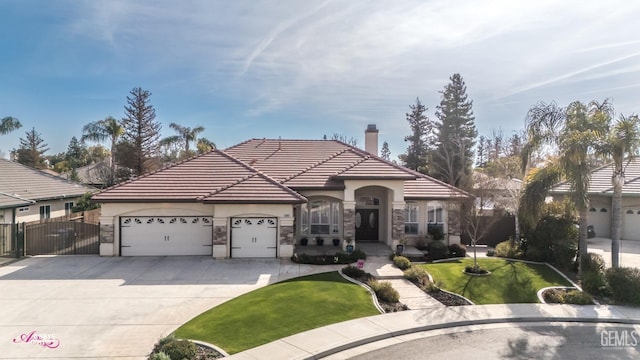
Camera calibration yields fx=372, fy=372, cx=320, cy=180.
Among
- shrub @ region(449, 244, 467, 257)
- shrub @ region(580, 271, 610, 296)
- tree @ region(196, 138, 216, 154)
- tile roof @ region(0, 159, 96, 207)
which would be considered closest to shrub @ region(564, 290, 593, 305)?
shrub @ region(580, 271, 610, 296)

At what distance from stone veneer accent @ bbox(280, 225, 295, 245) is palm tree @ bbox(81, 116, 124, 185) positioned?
3330 centimetres

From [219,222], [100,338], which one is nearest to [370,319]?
[100,338]

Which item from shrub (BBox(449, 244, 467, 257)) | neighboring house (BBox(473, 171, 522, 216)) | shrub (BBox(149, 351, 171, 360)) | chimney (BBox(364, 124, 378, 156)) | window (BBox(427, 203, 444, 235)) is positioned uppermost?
chimney (BBox(364, 124, 378, 156))

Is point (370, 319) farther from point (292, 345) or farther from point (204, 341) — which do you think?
point (204, 341)

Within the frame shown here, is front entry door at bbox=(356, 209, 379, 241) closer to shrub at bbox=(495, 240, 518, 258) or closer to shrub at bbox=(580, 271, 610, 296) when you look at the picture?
shrub at bbox=(495, 240, 518, 258)

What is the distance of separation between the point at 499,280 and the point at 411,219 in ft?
24.7

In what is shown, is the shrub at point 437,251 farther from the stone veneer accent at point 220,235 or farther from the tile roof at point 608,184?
the stone veneer accent at point 220,235

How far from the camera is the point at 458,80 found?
53.6m

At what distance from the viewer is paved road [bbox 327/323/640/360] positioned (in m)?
9.16

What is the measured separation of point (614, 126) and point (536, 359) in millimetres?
10336

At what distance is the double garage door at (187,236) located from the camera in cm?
1831

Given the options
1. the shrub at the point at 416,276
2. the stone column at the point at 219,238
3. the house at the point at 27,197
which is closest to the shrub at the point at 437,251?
the shrub at the point at 416,276

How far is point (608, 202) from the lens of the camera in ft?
82.1

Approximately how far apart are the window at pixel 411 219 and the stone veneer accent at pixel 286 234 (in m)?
7.40
